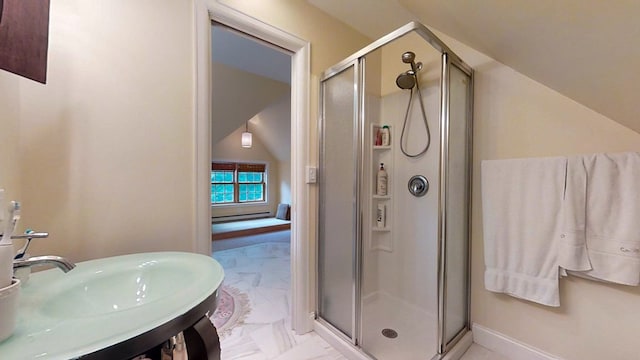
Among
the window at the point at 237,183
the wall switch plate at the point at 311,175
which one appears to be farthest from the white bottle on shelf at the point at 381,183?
the window at the point at 237,183

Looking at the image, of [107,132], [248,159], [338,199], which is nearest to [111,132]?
[107,132]

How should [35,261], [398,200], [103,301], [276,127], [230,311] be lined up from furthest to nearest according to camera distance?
1. [276,127]
2. [398,200]
3. [230,311]
4. [103,301]
5. [35,261]

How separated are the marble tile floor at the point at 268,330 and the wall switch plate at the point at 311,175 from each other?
3.66 ft

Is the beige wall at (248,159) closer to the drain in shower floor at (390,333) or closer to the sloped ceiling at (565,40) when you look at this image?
the drain in shower floor at (390,333)

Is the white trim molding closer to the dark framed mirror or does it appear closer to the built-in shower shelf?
the built-in shower shelf

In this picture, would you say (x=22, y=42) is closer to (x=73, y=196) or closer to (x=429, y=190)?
(x=73, y=196)

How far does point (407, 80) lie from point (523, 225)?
1298 mm

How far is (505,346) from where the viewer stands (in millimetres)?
1596

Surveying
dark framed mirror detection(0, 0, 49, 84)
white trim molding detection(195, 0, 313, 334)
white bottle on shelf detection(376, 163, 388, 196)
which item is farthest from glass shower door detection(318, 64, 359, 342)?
dark framed mirror detection(0, 0, 49, 84)

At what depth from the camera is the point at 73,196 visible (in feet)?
3.40

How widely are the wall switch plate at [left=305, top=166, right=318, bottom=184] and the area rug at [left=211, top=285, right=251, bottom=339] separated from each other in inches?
40.3

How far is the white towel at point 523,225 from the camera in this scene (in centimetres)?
139

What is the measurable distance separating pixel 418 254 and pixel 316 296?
3.00 ft

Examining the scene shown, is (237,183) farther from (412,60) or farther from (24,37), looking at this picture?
(24,37)
